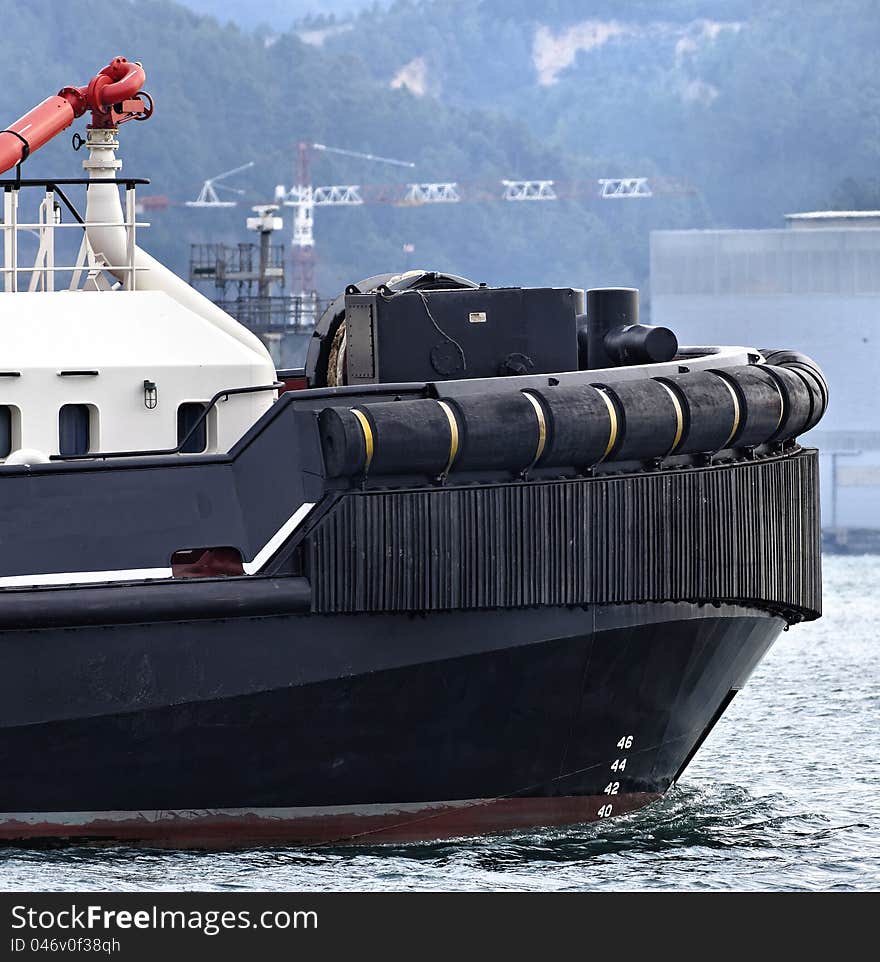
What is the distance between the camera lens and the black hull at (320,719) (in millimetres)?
12359

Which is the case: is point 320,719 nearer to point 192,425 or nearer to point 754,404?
point 192,425

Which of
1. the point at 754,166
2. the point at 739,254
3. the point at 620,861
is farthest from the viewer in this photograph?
the point at 754,166

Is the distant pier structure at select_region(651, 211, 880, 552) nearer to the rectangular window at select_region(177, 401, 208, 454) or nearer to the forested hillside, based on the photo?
the forested hillside

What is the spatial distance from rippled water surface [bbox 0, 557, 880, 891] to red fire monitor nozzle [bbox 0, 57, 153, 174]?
19.7ft

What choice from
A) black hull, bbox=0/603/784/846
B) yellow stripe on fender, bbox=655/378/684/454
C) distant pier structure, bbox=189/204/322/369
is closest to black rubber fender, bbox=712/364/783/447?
yellow stripe on fender, bbox=655/378/684/454

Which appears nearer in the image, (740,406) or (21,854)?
(21,854)

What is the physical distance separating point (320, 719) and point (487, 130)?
124 m

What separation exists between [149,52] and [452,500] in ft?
370

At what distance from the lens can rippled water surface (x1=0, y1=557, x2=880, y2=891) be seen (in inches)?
493

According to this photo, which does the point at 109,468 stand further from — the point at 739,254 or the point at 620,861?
the point at 739,254

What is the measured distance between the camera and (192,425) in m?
14.2

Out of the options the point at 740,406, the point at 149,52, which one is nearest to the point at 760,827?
the point at 740,406

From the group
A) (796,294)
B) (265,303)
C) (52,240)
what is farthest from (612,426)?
(796,294)

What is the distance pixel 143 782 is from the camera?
1268 centimetres
